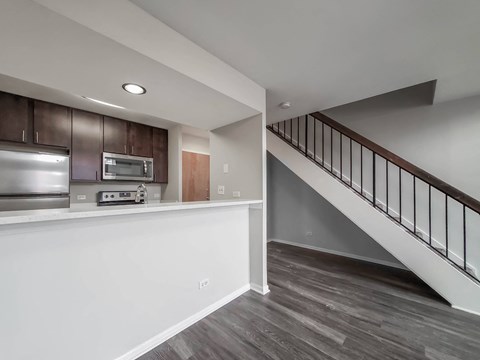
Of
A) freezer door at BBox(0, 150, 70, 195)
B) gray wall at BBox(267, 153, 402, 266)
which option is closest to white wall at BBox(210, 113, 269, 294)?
gray wall at BBox(267, 153, 402, 266)

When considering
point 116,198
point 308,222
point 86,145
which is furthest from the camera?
point 308,222

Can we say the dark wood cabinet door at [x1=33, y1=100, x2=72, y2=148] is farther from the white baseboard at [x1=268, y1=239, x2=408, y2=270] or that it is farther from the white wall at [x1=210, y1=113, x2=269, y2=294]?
the white baseboard at [x1=268, y1=239, x2=408, y2=270]

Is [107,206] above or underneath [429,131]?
underneath

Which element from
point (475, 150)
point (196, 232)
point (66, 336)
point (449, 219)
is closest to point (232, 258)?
point (196, 232)

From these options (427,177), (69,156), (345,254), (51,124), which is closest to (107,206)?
(69,156)

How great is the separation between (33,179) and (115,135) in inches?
49.0

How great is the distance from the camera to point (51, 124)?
2789 millimetres

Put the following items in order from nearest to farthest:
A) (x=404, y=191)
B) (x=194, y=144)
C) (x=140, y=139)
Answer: (x=404, y=191) → (x=140, y=139) → (x=194, y=144)

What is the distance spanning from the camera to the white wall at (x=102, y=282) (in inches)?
39.1

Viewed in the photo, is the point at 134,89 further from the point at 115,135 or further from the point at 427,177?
the point at 427,177

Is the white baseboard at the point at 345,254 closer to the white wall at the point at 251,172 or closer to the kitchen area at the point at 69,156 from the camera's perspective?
the white wall at the point at 251,172

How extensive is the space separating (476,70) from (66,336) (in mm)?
3821

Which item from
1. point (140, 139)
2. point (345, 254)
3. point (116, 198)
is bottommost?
point (345, 254)

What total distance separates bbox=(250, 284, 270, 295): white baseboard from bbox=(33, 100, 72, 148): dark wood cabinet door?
3290mm
